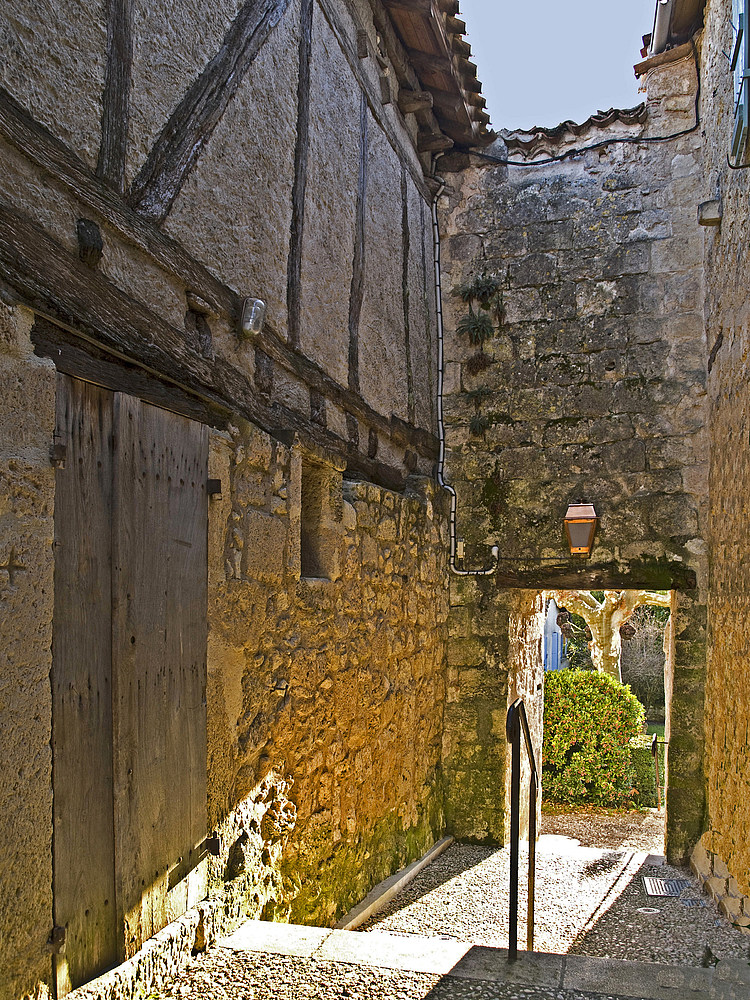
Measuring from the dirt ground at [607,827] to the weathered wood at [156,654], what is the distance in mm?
5156

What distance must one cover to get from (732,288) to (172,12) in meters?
3.00

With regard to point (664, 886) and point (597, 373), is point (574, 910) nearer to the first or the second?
point (664, 886)

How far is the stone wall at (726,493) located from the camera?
3578 mm

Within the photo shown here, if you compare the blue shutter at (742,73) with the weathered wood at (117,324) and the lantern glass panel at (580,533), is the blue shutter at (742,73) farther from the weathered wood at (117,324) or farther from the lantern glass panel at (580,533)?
the lantern glass panel at (580,533)

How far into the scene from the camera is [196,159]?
8.27 feet

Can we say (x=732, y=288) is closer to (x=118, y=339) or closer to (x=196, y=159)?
(x=196, y=159)

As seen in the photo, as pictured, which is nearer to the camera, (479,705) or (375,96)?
(375,96)

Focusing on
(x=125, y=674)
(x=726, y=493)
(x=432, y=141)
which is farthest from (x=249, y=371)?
(x=432, y=141)

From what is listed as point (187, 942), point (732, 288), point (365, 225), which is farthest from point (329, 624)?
point (732, 288)

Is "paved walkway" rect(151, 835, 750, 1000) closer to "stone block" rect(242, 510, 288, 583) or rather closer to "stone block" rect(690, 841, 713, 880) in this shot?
"stone block" rect(690, 841, 713, 880)

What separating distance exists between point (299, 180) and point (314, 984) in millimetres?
3031

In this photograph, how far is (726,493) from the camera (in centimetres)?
418

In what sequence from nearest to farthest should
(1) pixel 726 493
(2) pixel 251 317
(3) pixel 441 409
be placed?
1. (2) pixel 251 317
2. (1) pixel 726 493
3. (3) pixel 441 409

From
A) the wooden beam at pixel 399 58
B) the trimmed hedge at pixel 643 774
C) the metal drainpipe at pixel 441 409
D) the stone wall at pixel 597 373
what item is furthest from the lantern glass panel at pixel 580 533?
the trimmed hedge at pixel 643 774
